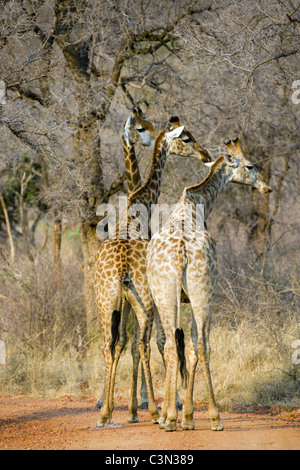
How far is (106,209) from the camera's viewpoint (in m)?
11.0

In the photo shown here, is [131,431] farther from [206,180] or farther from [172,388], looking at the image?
[206,180]

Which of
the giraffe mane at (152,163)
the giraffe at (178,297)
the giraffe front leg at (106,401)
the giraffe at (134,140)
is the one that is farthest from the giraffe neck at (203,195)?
the giraffe front leg at (106,401)

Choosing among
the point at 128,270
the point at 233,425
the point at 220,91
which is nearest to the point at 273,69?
the point at 220,91

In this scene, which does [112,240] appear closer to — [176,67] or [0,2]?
[0,2]

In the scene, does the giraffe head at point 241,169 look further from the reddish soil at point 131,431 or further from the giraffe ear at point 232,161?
the reddish soil at point 131,431

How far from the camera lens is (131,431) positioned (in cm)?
641

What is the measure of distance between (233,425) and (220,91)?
6.66 m

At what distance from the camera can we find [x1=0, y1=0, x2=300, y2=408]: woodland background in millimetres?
8594

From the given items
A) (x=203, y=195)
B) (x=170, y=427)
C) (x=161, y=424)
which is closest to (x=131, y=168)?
(x=203, y=195)

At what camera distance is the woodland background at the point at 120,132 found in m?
8.59

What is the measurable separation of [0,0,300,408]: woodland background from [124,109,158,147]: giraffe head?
0.75 meters

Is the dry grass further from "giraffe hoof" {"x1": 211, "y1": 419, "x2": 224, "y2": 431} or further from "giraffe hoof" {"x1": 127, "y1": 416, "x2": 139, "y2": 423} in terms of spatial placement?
"giraffe hoof" {"x1": 211, "y1": 419, "x2": 224, "y2": 431}

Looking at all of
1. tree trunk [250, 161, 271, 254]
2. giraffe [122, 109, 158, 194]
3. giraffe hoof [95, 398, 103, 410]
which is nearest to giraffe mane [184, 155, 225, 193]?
giraffe [122, 109, 158, 194]

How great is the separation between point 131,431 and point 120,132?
5.96 m
